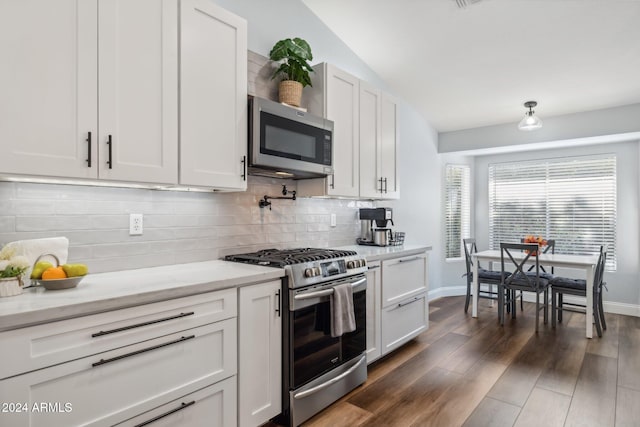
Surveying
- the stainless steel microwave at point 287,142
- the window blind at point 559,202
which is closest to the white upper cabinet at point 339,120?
the stainless steel microwave at point 287,142

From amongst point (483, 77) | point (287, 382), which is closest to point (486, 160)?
point (483, 77)

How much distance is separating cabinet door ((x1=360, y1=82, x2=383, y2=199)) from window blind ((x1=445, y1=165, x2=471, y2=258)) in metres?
2.51

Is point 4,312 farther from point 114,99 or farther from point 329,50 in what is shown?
point 329,50

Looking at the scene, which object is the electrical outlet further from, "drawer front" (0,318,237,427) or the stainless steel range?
"drawer front" (0,318,237,427)

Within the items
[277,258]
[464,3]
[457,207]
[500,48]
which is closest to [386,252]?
[277,258]

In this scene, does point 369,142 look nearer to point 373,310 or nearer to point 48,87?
point 373,310

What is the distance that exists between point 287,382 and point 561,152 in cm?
503

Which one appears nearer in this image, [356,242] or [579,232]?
[356,242]

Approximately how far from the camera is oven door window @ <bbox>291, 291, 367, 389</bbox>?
2100mm

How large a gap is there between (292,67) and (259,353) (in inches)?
78.4

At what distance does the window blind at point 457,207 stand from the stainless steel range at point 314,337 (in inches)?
135

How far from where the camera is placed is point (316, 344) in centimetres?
222

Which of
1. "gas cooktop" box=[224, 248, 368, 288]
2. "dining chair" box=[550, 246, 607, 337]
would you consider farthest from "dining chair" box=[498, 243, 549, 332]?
"gas cooktop" box=[224, 248, 368, 288]

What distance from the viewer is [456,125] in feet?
16.9
